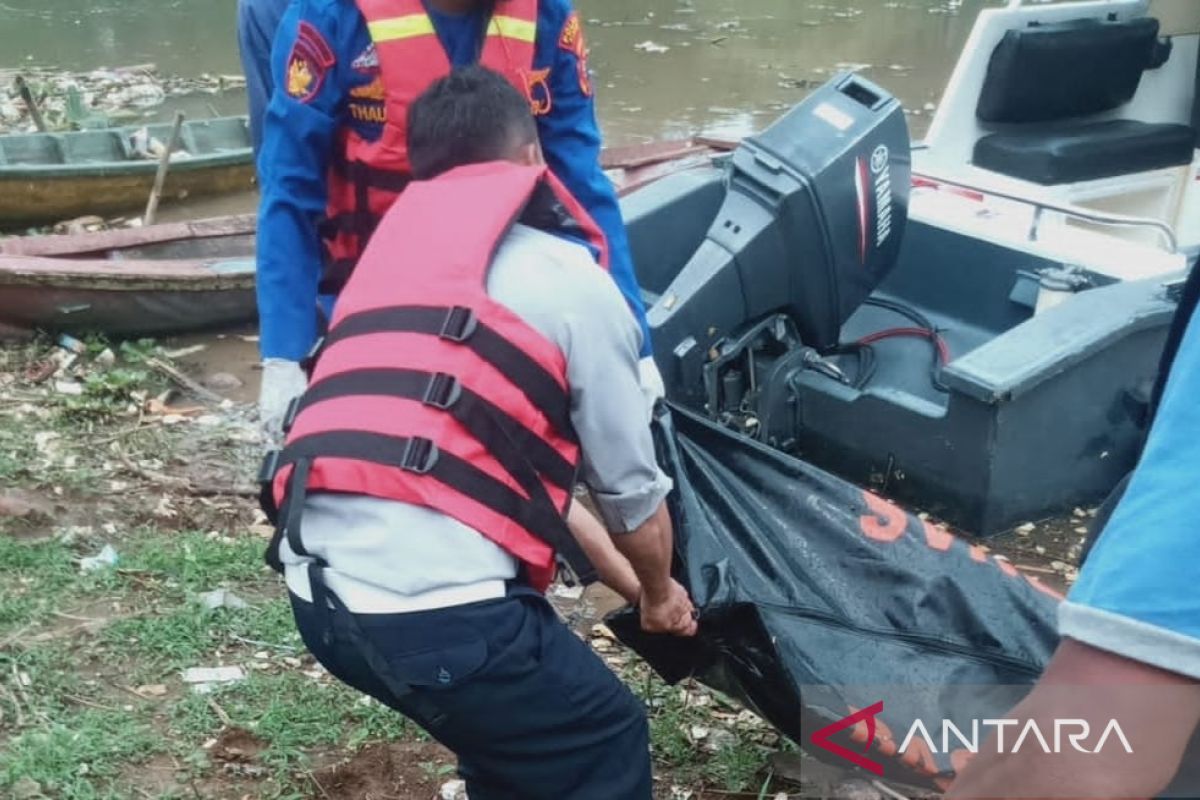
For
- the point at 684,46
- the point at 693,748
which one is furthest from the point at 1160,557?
the point at 684,46

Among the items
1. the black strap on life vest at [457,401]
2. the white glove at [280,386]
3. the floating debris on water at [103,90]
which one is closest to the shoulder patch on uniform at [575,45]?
the white glove at [280,386]

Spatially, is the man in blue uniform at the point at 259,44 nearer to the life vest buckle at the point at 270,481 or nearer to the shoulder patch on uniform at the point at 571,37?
the shoulder patch on uniform at the point at 571,37

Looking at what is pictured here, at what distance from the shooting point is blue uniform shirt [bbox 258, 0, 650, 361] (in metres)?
2.59

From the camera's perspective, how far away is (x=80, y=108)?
10.1m

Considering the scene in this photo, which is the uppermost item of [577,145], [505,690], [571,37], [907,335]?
[571,37]

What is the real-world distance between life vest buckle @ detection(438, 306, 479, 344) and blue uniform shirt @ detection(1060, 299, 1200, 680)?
3.60ft

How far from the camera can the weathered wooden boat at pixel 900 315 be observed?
3914 mm

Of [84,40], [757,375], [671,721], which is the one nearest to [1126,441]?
[757,375]

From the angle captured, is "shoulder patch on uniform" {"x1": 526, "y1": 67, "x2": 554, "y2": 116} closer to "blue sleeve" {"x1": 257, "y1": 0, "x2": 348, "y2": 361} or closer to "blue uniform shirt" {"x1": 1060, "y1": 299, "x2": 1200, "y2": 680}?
"blue sleeve" {"x1": 257, "y1": 0, "x2": 348, "y2": 361}

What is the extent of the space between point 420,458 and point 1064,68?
501 cm

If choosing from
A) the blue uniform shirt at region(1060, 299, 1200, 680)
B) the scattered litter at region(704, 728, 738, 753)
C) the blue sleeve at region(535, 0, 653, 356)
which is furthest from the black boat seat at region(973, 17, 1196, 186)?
the blue uniform shirt at region(1060, 299, 1200, 680)

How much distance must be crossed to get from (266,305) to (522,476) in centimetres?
100

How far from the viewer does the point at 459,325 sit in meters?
1.87

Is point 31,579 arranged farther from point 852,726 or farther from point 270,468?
point 852,726
